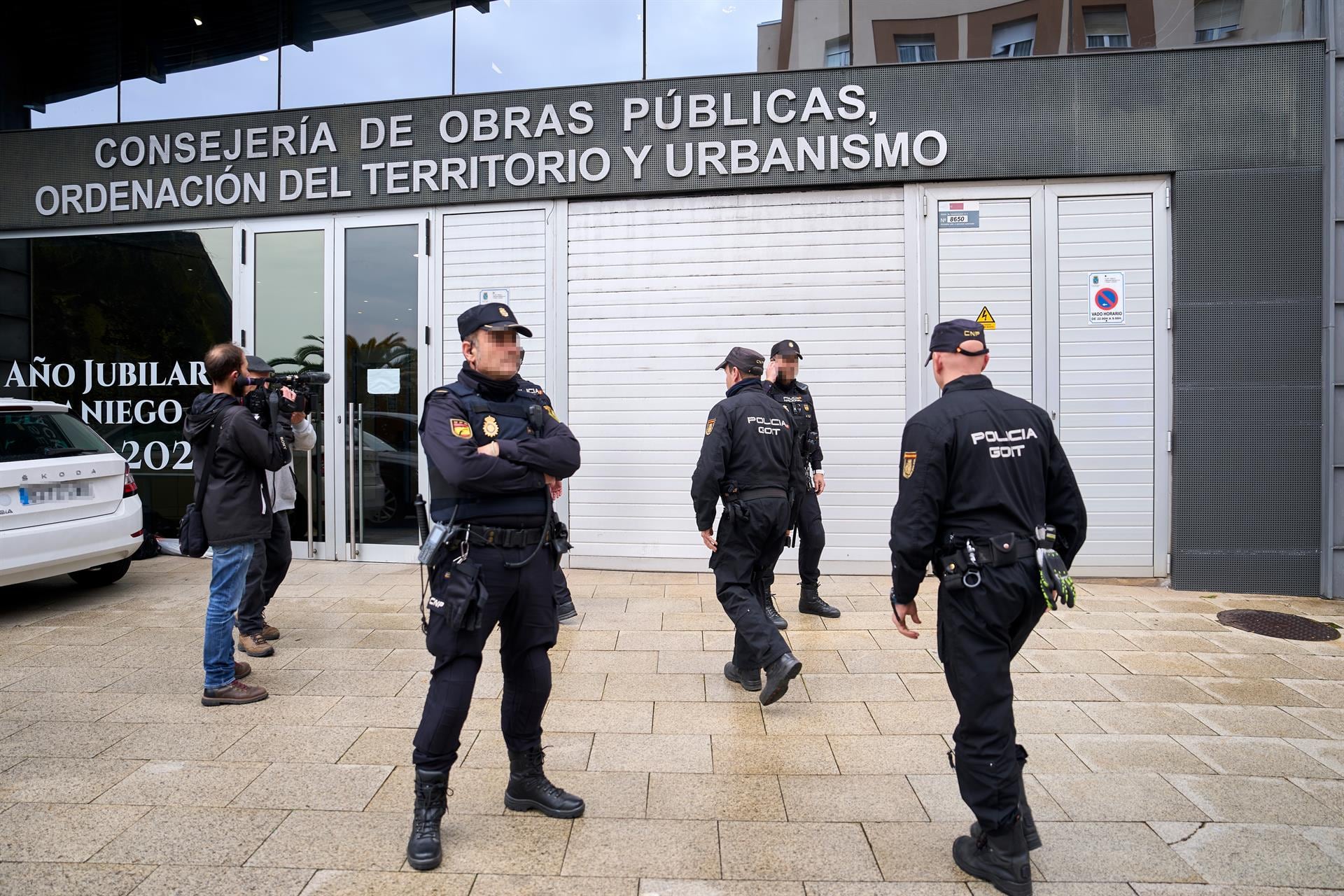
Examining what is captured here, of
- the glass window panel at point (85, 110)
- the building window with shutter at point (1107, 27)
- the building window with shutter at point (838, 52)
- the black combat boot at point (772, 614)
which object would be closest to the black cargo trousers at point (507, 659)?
the black combat boot at point (772, 614)

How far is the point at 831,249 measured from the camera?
749 centimetres

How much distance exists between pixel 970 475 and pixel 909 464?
0.68 ft

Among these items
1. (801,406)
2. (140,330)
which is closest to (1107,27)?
(801,406)

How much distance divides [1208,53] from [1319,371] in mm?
2752

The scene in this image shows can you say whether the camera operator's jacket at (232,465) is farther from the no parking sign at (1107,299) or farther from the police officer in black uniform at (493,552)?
the no parking sign at (1107,299)

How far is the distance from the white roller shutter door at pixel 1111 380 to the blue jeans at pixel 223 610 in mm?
6240

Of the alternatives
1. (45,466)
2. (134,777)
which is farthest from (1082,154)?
(45,466)

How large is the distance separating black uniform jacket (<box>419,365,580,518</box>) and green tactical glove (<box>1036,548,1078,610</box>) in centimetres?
164

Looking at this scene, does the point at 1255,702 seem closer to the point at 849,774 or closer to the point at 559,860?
the point at 849,774

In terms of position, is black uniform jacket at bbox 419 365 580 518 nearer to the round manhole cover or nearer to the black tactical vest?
the black tactical vest

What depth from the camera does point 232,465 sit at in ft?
14.8

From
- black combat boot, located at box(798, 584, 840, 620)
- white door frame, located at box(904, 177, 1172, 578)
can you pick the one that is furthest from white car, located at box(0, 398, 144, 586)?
white door frame, located at box(904, 177, 1172, 578)

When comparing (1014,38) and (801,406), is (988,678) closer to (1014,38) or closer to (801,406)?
(801,406)

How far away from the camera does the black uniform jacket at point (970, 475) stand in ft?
9.32
